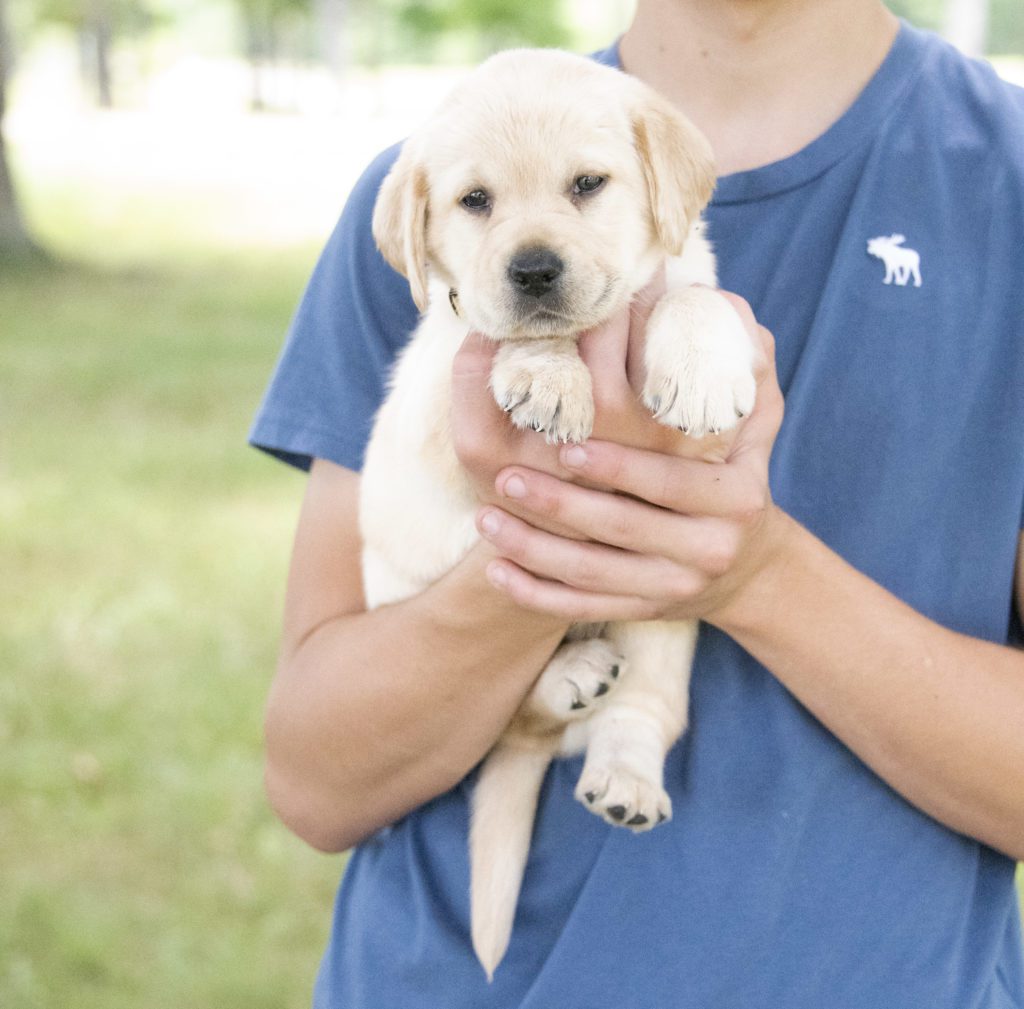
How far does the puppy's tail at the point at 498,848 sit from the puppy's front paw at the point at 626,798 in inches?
4.6

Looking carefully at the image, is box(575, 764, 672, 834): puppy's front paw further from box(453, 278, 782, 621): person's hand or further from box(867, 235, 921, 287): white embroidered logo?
box(867, 235, 921, 287): white embroidered logo

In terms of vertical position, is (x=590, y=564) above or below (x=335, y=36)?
above

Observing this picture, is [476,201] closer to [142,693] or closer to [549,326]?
[549,326]

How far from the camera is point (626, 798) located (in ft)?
5.27

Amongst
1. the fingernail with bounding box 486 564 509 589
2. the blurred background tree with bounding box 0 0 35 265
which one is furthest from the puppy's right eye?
the blurred background tree with bounding box 0 0 35 265

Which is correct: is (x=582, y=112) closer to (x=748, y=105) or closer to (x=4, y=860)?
(x=748, y=105)

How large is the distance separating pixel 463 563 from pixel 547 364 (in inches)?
11.0

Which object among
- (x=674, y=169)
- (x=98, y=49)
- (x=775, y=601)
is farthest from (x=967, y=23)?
(x=98, y=49)

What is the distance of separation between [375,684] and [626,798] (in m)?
0.38

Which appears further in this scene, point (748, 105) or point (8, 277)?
point (8, 277)

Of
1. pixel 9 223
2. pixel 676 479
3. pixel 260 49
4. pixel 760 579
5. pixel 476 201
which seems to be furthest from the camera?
pixel 260 49

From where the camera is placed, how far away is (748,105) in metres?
1.88

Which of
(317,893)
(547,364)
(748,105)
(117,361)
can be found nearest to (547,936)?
(547,364)

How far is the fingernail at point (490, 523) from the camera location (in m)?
1.57
